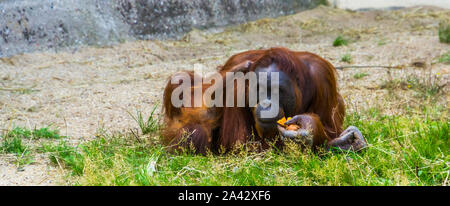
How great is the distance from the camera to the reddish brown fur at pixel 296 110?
262 cm

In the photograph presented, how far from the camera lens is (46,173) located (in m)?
2.49

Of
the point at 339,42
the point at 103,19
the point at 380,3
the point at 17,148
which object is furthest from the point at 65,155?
the point at 380,3

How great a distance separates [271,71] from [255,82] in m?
0.09

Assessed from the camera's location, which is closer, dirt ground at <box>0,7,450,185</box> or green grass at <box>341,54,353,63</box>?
dirt ground at <box>0,7,450,185</box>

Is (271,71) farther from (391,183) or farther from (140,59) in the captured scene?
(140,59)

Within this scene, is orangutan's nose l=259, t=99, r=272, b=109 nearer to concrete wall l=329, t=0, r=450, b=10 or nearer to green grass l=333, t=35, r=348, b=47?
green grass l=333, t=35, r=348, b=47

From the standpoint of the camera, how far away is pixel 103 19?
5.20 metres

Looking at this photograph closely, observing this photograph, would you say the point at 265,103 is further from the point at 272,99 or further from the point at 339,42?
the point at 339,42

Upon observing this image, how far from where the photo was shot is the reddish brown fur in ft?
8.61

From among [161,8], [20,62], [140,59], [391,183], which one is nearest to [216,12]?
[161,8]

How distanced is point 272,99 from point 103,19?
3.06 metres

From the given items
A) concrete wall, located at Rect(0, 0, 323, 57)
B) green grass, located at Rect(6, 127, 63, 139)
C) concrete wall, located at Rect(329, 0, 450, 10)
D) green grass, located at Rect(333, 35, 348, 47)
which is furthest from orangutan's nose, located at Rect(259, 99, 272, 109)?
concrete wall, located at Rect(329, 0, 450, 10)

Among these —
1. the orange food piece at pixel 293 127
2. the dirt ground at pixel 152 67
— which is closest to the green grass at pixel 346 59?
the dirt ground at pixel 152 67

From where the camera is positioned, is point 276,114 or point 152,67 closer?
point 276,114
